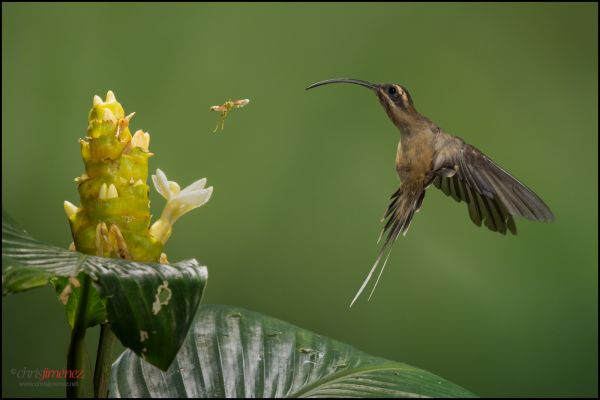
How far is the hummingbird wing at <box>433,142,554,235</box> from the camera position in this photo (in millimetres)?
994

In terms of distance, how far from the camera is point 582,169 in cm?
235

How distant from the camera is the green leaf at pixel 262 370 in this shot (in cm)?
73

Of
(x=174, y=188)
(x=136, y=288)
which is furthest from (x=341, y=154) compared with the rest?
(x=136, y=288)

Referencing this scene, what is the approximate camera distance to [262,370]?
77 centimetres

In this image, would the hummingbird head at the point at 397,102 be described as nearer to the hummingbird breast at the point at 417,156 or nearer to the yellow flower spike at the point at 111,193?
the hummingbird breast at the point at 417,156

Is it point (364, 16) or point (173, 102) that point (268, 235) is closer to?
point (173, 102)

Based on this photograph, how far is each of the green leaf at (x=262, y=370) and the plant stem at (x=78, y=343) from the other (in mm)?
102

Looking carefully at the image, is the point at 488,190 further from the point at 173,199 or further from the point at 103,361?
the point at 103,361

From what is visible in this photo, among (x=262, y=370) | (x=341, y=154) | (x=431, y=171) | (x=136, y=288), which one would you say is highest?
(x=341, y=154)

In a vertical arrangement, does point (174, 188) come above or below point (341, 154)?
below

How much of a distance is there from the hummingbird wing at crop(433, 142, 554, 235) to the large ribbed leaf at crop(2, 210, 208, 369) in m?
0.55

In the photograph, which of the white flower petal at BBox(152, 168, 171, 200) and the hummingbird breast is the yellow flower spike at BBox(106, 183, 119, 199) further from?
the hummingbird breast

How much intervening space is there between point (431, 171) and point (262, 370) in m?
0.46

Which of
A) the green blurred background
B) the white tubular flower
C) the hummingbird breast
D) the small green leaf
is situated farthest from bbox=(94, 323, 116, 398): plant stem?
the green blurred background
